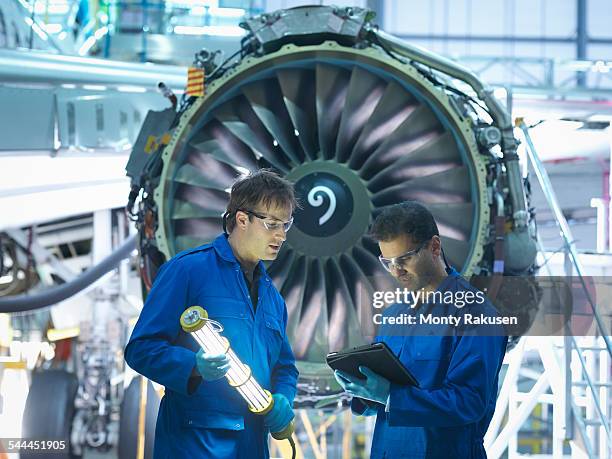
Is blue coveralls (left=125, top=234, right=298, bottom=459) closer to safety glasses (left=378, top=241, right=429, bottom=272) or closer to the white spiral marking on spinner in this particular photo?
safety glasses (left=378, top=241, right=429, bottom=272)

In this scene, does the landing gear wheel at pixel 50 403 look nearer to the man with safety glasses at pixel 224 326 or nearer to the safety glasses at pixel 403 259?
the man with safety glasses at pixel 224 326

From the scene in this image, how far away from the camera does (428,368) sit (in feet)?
10.1

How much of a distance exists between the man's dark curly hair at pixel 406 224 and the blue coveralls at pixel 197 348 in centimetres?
45

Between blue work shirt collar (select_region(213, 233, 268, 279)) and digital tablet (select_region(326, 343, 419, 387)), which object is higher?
blue work shirt collar (select_region(213, 233, 268, 279))

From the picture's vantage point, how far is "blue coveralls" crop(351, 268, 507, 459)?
2938 mm

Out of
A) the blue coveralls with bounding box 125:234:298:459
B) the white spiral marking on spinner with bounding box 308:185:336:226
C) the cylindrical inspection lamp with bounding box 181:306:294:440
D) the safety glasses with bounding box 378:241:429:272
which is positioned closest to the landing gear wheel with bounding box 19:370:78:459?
the white spiral marking on spinner with bounding box 308:185:336:226

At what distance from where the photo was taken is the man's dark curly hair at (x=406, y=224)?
3.12 metres

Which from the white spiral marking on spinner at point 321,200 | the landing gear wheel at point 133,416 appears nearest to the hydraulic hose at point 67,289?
the landing gear wheel at point 133,416

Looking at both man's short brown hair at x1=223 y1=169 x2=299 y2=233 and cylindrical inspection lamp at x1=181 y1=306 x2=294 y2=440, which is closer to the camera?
cylindrical inspection lamp at x1=181 y1=306 x2=294 y2=440

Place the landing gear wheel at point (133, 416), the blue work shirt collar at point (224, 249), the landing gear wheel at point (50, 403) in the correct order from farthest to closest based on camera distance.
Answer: the landing gear wheel at point (50, 403) → the landing gear wheel at point (133, 416) → the blue work shirt collar at point (224, 249)

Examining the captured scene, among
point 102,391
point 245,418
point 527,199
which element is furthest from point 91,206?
point 245,418

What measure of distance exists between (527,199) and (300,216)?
3.82 feet

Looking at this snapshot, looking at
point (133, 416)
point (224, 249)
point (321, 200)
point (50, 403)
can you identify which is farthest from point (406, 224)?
point (50, 403)

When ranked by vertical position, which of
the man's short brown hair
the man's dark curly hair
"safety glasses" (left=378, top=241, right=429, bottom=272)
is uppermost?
the man's short brown hair
